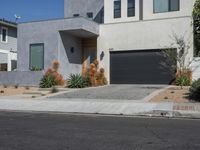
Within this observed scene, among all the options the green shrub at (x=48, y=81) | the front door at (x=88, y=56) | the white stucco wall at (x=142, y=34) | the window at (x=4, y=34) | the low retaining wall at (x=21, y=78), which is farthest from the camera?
the window at (x=4, y=34)

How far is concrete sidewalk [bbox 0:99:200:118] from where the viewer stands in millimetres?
14545

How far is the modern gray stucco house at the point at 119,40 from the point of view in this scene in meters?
26.7

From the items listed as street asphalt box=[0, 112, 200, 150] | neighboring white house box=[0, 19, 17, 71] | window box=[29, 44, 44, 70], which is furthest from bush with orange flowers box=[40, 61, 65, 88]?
street asphalt box=[0, 112, 200, 150]

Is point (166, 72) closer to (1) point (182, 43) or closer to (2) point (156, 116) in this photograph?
(1) point (182, 43)

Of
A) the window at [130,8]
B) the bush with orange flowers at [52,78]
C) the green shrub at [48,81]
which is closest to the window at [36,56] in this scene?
the bush with orange flowers at [52,78]

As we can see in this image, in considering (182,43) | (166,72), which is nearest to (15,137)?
(182,43)

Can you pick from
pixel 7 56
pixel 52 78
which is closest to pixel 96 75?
pixel 52 78

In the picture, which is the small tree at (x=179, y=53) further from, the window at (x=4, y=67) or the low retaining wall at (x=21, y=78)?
the window at (x=4, y=67)

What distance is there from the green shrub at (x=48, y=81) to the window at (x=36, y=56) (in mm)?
2226

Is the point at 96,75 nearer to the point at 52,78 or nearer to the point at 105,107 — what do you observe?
the point at 52,78

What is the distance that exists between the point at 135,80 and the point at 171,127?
55.5 feet

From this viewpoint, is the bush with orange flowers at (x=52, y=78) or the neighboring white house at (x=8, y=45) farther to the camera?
the neighboring white house at (x=8, y=45)

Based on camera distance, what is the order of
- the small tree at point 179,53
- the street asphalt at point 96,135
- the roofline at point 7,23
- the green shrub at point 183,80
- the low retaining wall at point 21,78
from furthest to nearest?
1. the roofline at point 7,23
2. the low retaining wall at point 21,78
3. the green shrub at point 183,80
4. the small tree at point 179,53
5. the street asphalt at point 96,135

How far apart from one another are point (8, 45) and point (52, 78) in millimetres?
13283
